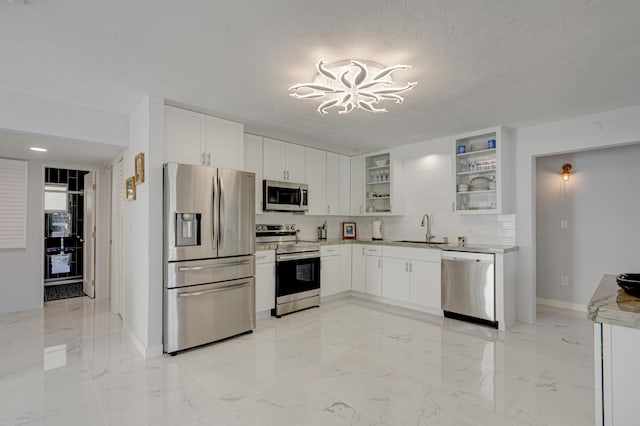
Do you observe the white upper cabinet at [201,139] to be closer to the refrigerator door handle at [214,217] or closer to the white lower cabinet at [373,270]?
the refrigerator door handle at [214,217]

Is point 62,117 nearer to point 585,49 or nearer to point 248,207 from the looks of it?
point 248,207

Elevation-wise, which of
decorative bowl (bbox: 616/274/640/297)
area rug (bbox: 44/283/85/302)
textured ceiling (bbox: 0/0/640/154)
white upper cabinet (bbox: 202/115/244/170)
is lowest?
area rug (bbox: 44/283/85/302)

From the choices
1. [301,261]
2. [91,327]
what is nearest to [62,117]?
[91,327]

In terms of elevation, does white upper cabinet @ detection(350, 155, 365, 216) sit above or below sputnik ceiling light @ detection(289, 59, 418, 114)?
below

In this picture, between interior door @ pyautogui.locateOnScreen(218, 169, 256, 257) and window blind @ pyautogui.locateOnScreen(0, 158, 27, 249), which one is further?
window blind @ pyautogui.locateOnScreen(0, 158, 27, 249)

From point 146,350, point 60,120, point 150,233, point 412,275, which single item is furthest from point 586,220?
point 60,120

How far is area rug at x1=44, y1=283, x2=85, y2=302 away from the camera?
5246mm

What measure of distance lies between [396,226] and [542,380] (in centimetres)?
310

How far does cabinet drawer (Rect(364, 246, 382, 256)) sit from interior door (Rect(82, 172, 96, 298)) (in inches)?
169

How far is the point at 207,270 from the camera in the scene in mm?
3201

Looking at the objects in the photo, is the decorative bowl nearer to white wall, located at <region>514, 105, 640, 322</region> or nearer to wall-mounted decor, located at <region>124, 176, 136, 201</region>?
white wall, located at <region>514, 105, 640, 322</region>

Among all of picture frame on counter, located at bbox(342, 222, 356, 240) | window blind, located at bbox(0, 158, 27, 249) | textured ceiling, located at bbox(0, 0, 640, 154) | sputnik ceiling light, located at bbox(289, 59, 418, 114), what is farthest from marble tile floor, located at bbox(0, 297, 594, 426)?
textured ceiling, located at bbox(0, 0, 640, 154)

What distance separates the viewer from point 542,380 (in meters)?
2.49

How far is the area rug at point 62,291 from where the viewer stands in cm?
525
